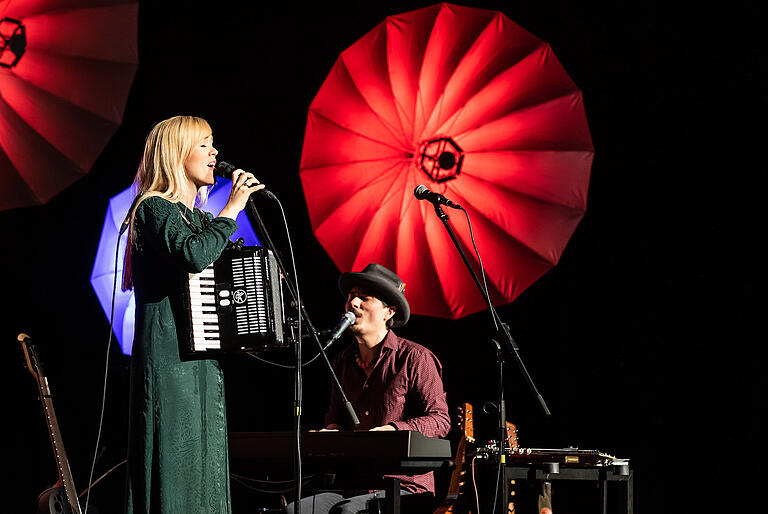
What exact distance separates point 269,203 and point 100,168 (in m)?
1.18

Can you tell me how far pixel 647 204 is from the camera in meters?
5.07

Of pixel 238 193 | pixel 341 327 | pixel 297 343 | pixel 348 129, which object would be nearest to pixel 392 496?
pixel 341 327

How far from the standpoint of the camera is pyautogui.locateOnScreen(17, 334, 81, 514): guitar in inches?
149

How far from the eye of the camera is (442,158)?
15.3ft

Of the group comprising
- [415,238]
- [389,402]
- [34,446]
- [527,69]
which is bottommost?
[34,446]

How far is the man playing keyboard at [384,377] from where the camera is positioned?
4.07 metres

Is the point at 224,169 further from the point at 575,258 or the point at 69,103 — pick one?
the point at 575,258

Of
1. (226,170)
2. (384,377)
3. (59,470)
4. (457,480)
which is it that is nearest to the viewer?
(226,170)

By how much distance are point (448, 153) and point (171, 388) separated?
8.28 ft

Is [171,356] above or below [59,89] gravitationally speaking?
below

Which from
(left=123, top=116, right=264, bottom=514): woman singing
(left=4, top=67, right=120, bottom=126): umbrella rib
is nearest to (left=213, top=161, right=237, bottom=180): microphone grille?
(left=123, top=116, right=264, bottom=514): woman singing

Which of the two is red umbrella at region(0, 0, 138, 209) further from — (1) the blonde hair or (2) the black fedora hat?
(1) the blonde hair

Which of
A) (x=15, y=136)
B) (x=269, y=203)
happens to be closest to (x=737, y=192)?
(x=269, y=203)

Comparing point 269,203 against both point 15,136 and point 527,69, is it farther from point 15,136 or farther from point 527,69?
point 527,69
